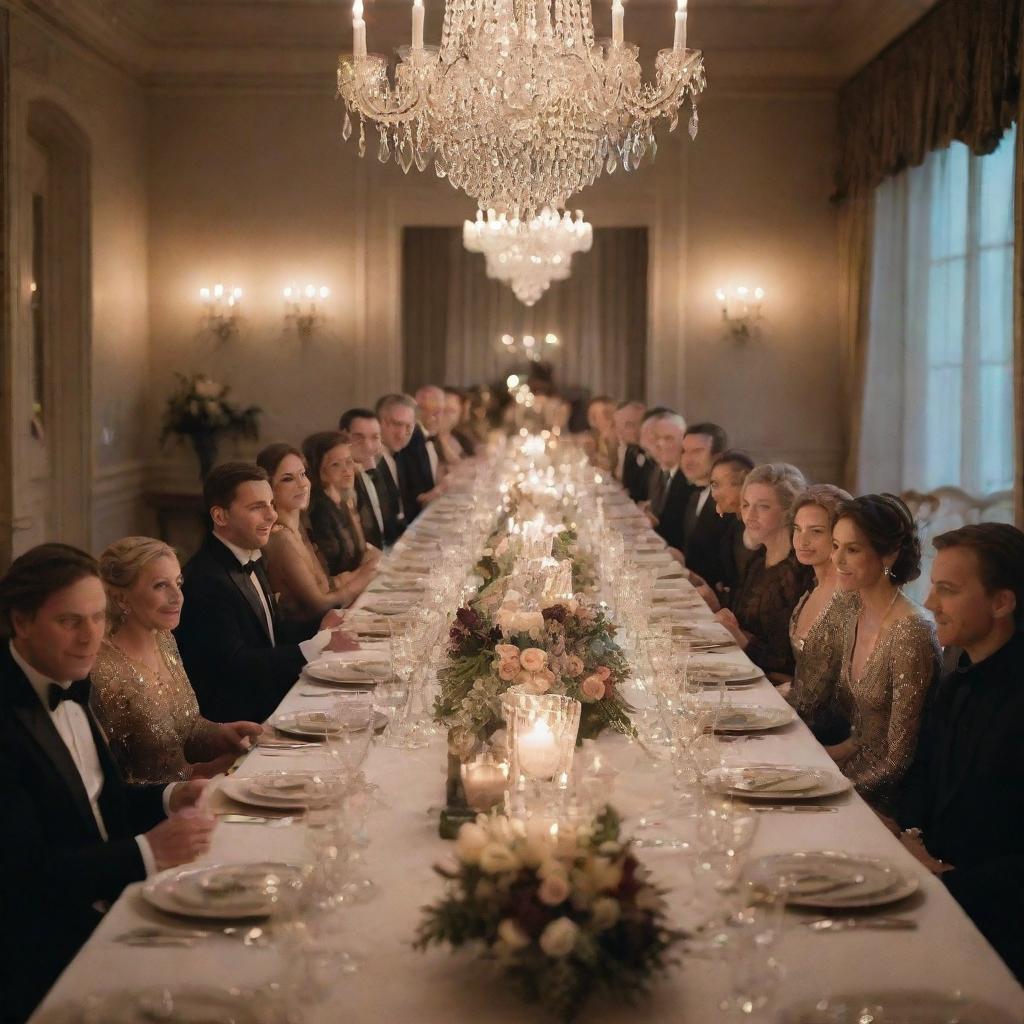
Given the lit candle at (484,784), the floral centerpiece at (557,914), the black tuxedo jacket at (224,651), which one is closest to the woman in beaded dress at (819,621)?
the black tuxedo jacket at (224,651)

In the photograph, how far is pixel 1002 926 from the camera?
8.14 ft

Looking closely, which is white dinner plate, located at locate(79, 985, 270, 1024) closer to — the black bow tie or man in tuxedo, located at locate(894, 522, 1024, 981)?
the black bow tie

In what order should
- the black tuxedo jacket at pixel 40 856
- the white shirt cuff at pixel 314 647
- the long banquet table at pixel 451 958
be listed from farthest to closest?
1. the white shirt cuff at pixel 314 647
2. the black tuxedo jacket at pixel 40 856
3. the long banquet table at pixel 451 958

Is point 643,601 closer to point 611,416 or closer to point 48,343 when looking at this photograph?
point 48,343

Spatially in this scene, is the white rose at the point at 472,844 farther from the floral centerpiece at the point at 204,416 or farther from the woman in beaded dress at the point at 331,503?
the floral centerpiece at the point at 204,416

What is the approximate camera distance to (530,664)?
8.66ft

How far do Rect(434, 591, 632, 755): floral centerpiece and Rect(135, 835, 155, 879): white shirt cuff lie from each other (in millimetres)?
574

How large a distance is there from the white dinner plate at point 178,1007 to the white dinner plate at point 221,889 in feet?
0.86

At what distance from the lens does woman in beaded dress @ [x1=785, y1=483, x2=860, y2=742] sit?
12.3ft

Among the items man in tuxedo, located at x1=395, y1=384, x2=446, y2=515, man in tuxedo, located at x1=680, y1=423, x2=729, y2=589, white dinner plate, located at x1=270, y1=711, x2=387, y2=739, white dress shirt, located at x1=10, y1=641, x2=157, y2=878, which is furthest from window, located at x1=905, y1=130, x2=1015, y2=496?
white dress shirt, located at x1=10, y1=641, x2=157, y2=878

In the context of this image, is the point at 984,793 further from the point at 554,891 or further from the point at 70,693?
the point at 70,693

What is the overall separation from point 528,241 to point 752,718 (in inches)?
256

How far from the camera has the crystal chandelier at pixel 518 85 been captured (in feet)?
17.4

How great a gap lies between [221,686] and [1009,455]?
15.7ft
